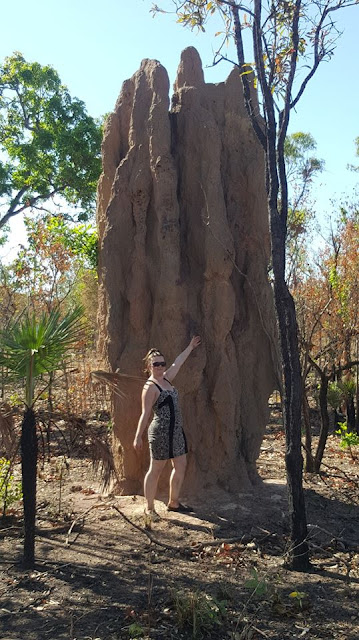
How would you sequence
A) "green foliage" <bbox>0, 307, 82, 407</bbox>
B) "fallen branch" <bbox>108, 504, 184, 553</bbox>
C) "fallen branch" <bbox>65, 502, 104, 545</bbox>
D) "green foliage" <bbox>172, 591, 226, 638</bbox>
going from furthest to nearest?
"fallen branch" <bbox>65, 502, 104, 545</bbox> < "fallen branch" <bbox>108, 504, 184, 553</bbox> < "green foliage" <bbox>0, 307, 82, 407</bbox> < "green foliage" <bbox>172, 591, 226, 638</bbox>

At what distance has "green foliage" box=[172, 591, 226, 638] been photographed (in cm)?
413

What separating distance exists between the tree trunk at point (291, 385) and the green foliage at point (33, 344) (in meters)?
1.63

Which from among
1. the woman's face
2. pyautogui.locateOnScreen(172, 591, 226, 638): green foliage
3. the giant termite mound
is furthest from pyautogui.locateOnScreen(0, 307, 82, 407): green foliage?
the giant termite mound

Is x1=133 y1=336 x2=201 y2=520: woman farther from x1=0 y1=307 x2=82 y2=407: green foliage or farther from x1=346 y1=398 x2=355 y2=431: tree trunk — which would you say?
x1=346 y1=398 x2=355 y2=431: tree trunk

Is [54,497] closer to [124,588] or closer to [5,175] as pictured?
[124,588]

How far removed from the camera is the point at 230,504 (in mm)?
6820

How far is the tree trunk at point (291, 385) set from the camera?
16.6ft

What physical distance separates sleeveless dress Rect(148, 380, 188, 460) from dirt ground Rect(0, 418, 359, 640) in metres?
0.68

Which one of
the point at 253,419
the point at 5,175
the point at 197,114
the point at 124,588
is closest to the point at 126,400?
the point at 253,419

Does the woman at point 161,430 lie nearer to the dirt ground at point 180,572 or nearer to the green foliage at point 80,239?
the dirt ground at point 180,572

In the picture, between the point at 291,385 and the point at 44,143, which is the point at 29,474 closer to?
the point at 291,385

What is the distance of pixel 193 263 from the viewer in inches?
300

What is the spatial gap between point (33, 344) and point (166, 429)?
6.32 ft

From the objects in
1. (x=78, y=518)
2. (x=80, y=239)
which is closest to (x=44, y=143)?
(x=80, y=239)
